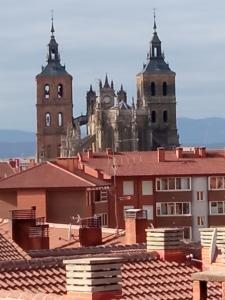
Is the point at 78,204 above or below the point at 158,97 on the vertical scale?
below

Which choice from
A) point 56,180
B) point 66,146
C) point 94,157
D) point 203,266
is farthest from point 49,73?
point 203,266

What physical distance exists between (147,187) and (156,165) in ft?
5.91

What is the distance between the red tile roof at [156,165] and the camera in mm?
89750

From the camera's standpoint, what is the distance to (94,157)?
93.9m

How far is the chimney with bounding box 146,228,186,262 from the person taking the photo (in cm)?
2239

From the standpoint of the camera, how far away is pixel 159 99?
18650 centimetres

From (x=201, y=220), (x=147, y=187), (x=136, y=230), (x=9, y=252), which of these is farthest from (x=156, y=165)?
(x=9, y=252)

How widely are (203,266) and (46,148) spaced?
6220 inches

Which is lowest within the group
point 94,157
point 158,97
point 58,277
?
point 58,277

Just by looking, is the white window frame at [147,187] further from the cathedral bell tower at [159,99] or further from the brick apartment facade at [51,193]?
the cathedral bell tower at [159,99]

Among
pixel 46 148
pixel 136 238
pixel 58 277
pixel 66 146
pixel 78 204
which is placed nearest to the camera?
pixel 58 277

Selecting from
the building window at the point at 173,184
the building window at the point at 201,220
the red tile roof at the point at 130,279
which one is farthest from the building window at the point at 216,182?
the red tile roof at the point at 130,279

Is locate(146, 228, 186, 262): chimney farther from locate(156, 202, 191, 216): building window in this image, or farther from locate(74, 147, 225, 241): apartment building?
locate(156, 202, 191, 216): building window

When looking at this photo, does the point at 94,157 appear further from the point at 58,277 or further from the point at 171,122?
the point at 171,122
